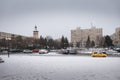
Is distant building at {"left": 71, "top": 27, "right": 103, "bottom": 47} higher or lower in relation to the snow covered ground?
higher

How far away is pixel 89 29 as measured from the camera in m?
173

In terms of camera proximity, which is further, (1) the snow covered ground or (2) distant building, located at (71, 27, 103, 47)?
(2) distant building, located at (71, 27, 103, 47)

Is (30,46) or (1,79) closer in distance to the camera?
(1,79)

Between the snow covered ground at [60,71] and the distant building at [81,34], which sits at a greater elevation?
the distant building at [81,34]

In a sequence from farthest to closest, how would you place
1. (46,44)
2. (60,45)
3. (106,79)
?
(60,45) → (46,44) → (106,79)

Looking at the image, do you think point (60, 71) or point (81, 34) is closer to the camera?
point (60, 71)

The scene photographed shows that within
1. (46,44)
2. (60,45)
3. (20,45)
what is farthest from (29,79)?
(60,45)

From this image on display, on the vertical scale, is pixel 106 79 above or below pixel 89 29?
below

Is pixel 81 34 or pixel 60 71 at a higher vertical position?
pixel 81 34

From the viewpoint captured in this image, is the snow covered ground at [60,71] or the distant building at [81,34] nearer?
the snow covered ground at [60,71]

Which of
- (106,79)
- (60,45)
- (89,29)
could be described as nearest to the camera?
(106,79)

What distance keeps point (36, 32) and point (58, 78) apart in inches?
4729

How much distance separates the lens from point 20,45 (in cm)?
9744

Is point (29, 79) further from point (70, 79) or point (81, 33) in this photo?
point (81, 33)
